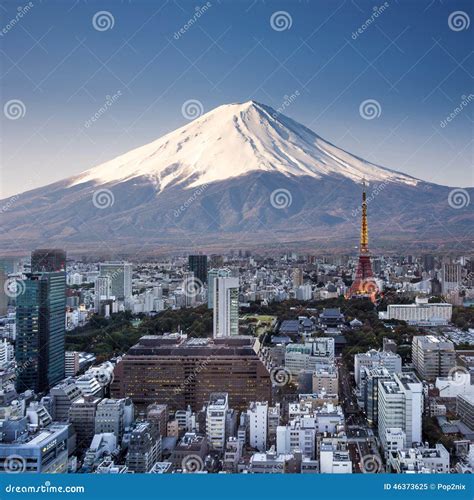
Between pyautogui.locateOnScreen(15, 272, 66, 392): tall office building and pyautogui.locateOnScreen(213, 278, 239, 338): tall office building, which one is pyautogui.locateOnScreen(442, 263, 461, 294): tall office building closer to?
pyautogui.locateOnScreen(213, 278, 239, 338): tall office building

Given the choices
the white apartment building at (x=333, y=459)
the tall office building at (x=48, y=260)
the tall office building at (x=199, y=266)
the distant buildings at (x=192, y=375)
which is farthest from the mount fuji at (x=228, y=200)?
the white apartment building at (x=333, y=459)

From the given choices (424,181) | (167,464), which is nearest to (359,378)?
(424,181)

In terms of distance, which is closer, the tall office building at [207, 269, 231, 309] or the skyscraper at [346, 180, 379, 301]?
the skyscraper at [346, 180, 379, 301]

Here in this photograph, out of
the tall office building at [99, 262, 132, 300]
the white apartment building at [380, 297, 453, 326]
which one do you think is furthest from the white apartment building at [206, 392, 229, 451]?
the white apartment building at [380, 297, 453, 326]

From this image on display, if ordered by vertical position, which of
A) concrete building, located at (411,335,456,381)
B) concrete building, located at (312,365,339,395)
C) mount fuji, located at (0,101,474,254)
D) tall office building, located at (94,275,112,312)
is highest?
mount fuji, located at (0,101,474,254)

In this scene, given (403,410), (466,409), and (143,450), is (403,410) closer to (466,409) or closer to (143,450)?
(466,409)
